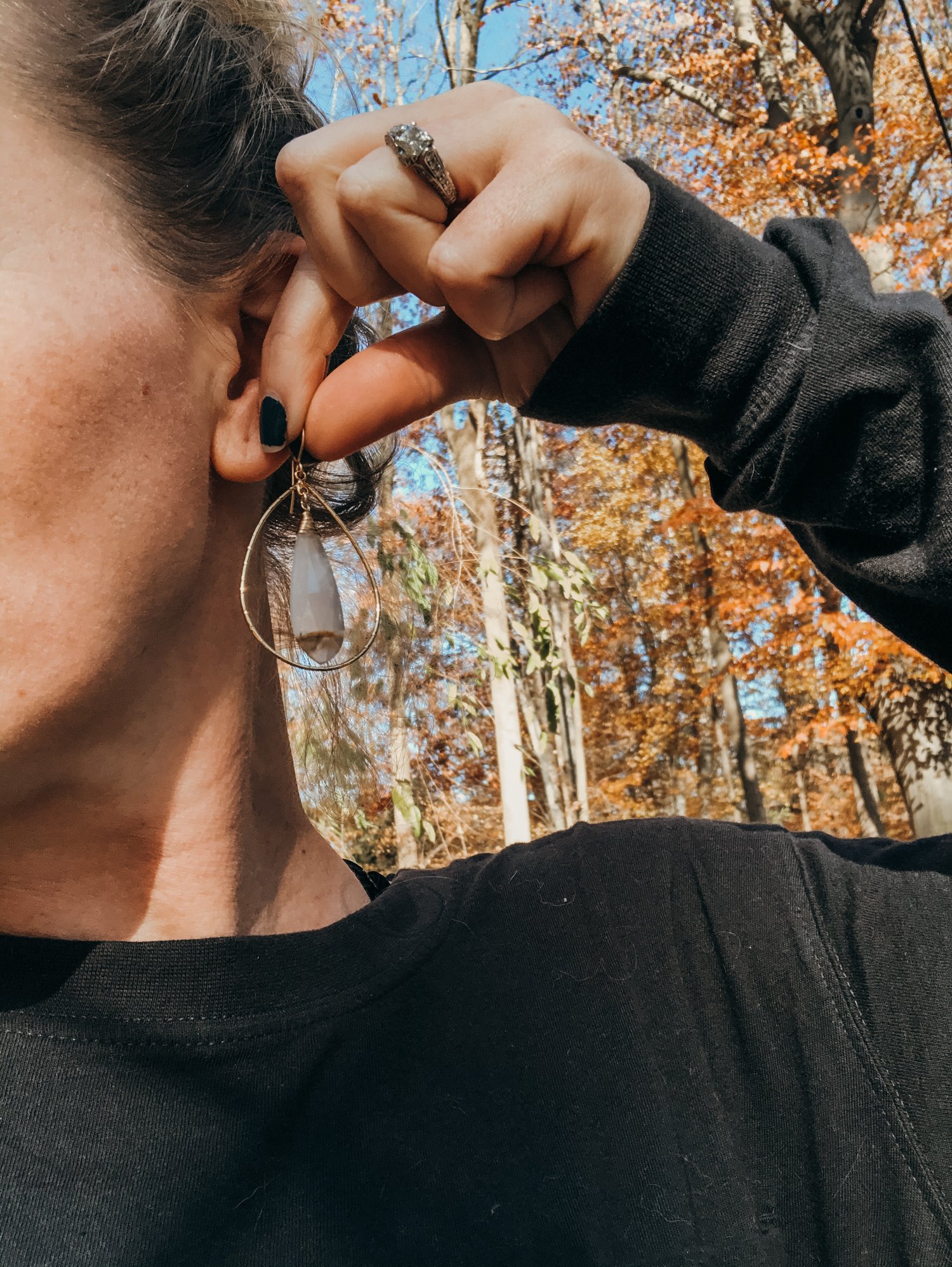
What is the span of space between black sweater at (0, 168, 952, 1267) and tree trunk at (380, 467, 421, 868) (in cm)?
90

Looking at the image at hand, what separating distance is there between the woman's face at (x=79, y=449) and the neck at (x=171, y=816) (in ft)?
0.17

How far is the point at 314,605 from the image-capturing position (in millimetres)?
1120

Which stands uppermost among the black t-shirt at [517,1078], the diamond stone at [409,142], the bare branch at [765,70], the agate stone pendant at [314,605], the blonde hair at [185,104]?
the bare branch at [765,70]

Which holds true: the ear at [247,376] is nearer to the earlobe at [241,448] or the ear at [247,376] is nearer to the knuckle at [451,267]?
the earlobe at [241,448]

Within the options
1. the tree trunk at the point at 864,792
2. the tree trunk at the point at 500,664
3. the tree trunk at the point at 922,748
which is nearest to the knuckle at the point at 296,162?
the tree trunk at the point at 500,664

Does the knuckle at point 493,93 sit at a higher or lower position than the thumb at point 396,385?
higher

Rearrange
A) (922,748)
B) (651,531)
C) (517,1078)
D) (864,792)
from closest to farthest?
(517,1078) < (922,748) < (864,792) < (651,531)

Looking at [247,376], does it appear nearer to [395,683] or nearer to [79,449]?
[79,449]

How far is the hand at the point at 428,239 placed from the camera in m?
1.01

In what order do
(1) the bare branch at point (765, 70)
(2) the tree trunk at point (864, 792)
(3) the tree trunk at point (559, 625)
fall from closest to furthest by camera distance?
1. (3) the tree trunk at point (559, 625)
2. (1) the bare branch at point (765, 70)
3. (2) the tree trunk at point (864, 792)

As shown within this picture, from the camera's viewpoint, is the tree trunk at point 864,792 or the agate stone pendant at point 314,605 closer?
the agate stone pendant at point 314,605

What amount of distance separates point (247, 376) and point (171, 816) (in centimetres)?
56

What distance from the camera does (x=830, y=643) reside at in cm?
917

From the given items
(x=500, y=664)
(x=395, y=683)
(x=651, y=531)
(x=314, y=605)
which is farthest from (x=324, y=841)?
(x=651, y=531)
